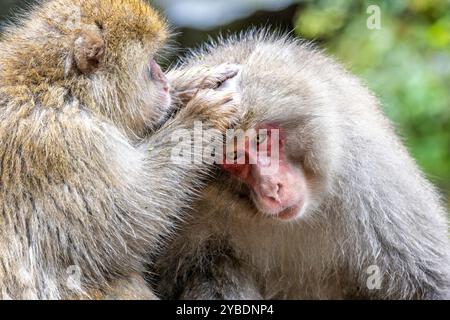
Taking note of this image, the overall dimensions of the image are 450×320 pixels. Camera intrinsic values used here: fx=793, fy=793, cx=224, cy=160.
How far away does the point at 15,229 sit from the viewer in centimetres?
351

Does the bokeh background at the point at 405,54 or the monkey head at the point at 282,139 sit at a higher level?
the bokeh background at the point at 405,54

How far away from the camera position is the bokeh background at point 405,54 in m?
7.37

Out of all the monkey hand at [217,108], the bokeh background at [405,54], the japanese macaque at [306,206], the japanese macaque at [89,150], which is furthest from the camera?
the bokeh background at [405,54]

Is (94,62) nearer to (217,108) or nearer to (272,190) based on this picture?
(217,108)

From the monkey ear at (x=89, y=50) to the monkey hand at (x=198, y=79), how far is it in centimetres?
44

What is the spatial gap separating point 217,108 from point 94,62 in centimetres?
62

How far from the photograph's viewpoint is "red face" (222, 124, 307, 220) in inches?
143

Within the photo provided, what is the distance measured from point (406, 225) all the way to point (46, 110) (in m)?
1.91

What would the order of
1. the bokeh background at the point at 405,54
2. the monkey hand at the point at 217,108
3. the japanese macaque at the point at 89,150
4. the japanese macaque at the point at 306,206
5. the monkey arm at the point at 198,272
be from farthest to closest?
1. the bokeh background at the point at 405,54
2. the monkey arm at the point at 198,272
3. the japanese macaque at the point at 306,206
4. the monkey hand at the point at 217,108
5. the japanese macaque at the point at 89,150

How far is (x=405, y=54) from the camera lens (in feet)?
24.7

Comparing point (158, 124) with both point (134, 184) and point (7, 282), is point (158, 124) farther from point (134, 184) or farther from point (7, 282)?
point (7, 282)

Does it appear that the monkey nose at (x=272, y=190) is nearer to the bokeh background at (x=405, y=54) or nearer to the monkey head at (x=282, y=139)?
the monkey head at (x=282, y=139)

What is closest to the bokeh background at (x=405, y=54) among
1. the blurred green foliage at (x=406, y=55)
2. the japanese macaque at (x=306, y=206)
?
the blurred green foliage at (x=406, y=55)
